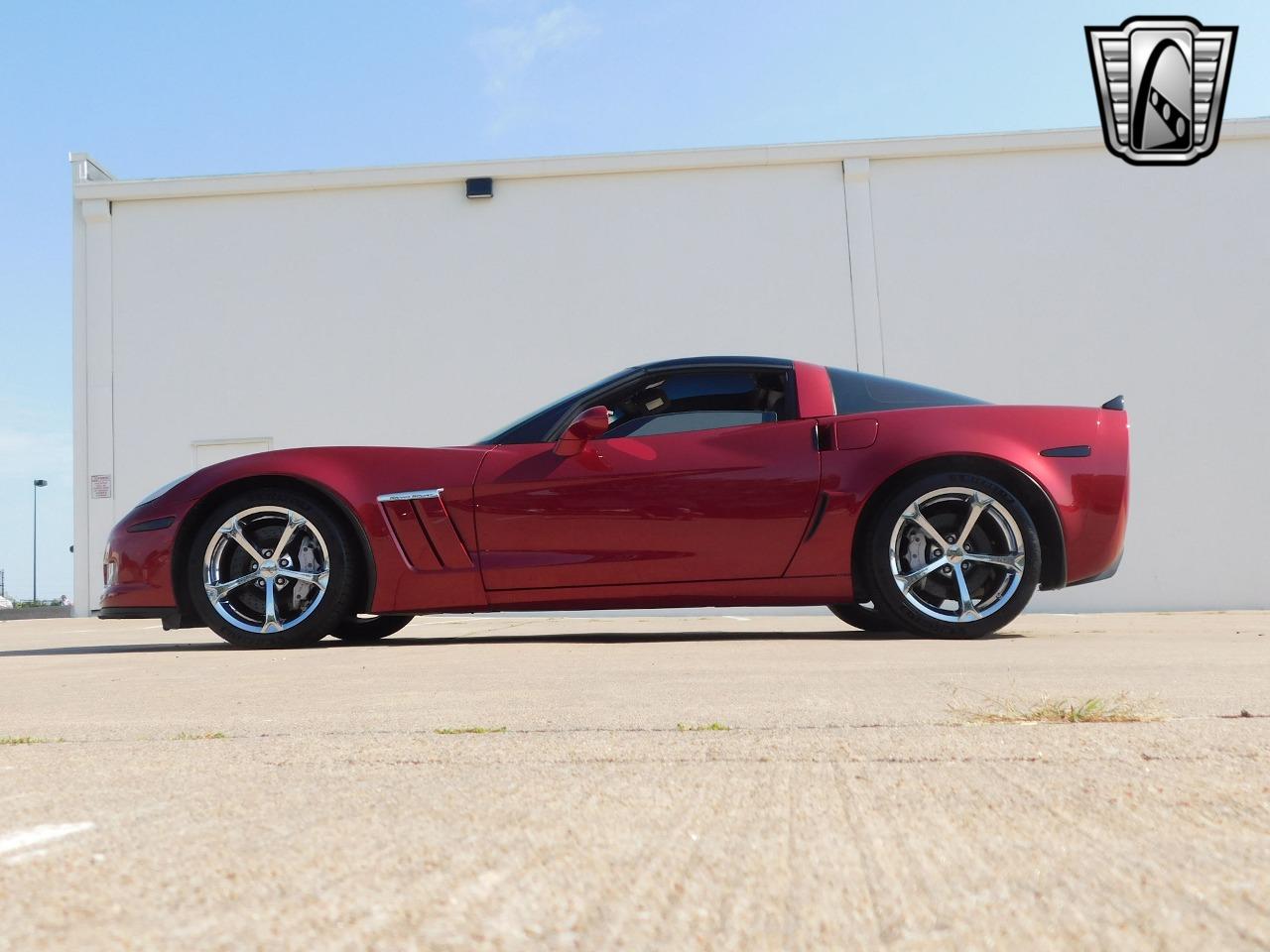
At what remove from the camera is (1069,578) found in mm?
4574

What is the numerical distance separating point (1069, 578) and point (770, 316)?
8243mm

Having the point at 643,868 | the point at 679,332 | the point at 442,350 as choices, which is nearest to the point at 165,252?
the point at 442,350

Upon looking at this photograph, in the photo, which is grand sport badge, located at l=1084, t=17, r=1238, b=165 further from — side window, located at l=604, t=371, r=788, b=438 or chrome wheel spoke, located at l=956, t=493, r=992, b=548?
chrome wheel spoke, located at l=956, t=493, r=992, b=548

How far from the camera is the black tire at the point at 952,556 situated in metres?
4.43

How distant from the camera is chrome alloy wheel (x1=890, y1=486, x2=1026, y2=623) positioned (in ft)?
14.6

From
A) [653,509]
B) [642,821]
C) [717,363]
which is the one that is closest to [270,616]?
[653,509]

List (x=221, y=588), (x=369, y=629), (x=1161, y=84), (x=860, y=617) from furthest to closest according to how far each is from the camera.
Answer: (x=1161, y=84) < (x=860, y=617) < (x=369, y=629) < (x=221, y=588)

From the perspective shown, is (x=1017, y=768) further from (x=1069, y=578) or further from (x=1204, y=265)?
(x=1204, y=265)

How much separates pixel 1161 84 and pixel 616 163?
222 inches

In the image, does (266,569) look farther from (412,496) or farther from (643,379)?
(643,379)

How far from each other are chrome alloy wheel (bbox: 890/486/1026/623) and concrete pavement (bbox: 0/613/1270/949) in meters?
1.94

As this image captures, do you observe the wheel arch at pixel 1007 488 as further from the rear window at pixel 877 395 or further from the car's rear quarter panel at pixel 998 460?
the rear window at pixel 877 395

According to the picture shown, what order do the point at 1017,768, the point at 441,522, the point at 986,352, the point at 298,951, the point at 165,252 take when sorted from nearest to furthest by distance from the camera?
the point at 298,951 → the point at 1017,768 → the point at 441,522 → the point at 986,352 → the point at 165,252

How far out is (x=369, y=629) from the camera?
17.9 feet
